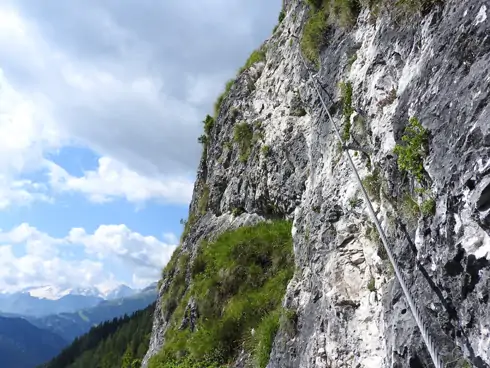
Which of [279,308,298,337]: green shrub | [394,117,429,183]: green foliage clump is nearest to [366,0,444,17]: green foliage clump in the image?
[394,117,429,183]: green foliage clump

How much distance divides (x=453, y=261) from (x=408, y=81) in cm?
356

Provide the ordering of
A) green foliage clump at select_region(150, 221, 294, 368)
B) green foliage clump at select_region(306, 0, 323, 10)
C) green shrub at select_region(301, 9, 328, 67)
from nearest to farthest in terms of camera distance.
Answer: green foliage clump at select_region(150, 221, 294, 368) < green shrub at select_region(301, 9, 328, 67) < green foliage clump at select_region(306, 0, 323, 10)

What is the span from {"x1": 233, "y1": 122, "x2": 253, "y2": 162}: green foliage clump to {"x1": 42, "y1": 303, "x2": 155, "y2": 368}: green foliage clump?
71549mm

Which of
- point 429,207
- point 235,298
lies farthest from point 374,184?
point 235,298

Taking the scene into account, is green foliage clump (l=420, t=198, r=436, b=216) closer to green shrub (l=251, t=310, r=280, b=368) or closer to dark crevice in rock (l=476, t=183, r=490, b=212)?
dark crevice in rock (l=476, t=183, r=490, b=212)

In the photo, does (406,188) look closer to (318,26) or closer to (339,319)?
(339,319)

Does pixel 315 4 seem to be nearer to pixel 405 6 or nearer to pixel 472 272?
pixel 405 6

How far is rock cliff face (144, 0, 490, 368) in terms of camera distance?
519 centimetres

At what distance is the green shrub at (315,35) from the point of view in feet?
44.8

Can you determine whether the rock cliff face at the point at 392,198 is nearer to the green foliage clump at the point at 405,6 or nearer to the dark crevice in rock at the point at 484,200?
the dark crevice in rock at the point at 484,200

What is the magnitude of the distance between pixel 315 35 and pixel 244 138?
21.5 ft

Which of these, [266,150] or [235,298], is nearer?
[235,298]

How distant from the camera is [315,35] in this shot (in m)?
13.9

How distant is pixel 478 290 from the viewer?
192 inches
